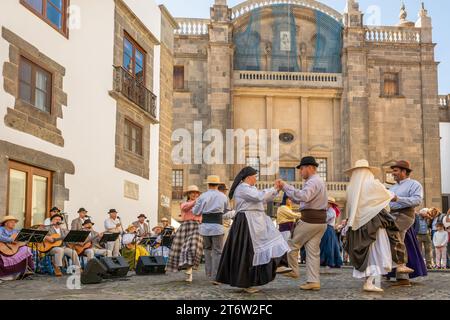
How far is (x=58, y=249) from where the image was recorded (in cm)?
1234

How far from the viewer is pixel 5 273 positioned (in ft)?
36.0

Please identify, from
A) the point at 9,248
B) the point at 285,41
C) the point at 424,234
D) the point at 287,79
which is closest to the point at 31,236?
the point at 9,248

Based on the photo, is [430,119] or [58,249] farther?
[430,119]

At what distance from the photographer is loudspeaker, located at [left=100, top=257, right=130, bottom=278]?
1106cm

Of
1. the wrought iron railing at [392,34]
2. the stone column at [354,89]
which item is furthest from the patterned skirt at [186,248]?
the wrought iron railing at [392,34]

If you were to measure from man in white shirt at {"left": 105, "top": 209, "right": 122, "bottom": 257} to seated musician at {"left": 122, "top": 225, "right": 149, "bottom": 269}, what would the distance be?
276 mm

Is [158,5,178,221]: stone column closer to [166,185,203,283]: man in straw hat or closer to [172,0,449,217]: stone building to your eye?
[172,0,449,217]: stone building

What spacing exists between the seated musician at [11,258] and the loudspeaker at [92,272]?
1432 millimetres

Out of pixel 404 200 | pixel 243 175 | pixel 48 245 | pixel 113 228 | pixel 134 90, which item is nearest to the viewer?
pixel 243 175

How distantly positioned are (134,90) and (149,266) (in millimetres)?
7088

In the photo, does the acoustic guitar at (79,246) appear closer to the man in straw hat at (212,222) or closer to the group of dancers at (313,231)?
the man in straw hat at (212,222)

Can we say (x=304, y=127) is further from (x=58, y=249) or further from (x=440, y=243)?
(x=58, y=249)

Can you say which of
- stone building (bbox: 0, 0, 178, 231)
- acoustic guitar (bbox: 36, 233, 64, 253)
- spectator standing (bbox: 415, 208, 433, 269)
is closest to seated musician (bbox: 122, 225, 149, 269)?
stone building (bbox: 0, 0, 178, 231)
